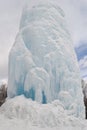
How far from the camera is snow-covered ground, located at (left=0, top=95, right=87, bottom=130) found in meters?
14.5

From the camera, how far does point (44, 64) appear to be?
16156 mm

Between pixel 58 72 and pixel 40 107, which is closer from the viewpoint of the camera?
pixel 40 107

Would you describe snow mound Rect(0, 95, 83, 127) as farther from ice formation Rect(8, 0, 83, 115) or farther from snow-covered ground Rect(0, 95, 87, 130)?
ice formation Rect(8, 0, 83, 115)

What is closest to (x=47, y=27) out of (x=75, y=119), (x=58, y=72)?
(x=58, y=72)

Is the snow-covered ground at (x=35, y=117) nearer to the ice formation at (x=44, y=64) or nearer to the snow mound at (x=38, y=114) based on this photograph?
the snow mound at (x=38, y=114)

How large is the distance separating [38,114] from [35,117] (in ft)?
0.57

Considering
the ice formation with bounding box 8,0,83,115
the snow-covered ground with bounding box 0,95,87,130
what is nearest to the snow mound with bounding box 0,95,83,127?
the snow-covered ground with bounding box 0,95,87,130

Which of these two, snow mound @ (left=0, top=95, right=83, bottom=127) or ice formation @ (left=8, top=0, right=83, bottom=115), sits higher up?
ice formation @ (left=8, top=0, right=83, bottom=115)

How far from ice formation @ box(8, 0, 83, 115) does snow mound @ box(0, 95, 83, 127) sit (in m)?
0.62

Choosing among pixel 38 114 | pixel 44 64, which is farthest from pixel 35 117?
pixel 44 64

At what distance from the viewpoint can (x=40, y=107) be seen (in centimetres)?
1523

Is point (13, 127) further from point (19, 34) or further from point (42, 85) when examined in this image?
point (19, 34)

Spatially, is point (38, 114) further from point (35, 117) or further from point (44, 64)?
point (44, 64)

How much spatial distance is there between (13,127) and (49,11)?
594 cm
